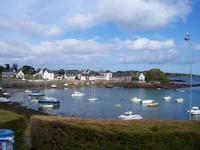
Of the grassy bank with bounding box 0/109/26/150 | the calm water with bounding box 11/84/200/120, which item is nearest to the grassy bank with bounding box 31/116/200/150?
the grassy bank with bounding box 0/109/26/150

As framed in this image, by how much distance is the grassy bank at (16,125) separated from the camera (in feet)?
39.7

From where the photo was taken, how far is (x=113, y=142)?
11.1 meters

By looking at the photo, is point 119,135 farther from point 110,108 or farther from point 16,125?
point 110,108

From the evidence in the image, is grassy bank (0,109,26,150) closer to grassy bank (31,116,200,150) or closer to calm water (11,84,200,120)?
grassy bank (31,116,200,150)

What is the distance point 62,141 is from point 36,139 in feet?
3.69

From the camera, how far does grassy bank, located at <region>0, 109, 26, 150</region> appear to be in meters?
12.1

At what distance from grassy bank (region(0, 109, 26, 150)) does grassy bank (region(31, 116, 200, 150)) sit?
1.15 meters

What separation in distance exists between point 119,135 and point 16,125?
11.2 feet

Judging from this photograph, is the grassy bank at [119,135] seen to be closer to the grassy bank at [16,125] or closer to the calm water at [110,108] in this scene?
the grassy bank at [16,125]

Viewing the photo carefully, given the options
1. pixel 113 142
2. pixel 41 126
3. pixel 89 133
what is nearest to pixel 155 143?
pixel 113 142

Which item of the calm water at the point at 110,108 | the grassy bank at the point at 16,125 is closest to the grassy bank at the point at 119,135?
the grassy bank at the point at 16,125

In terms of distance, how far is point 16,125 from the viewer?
12.5 metres

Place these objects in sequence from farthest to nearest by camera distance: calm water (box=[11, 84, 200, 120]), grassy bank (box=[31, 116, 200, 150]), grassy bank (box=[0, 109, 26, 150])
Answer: calm water (box=[11, 84, 200, 120]) → grassy bank (box=[0, 109, 26, 150]) → grassy bank (box=[31, 116, 200, 150])

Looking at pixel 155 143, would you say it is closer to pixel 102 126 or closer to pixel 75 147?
pixel 102 126
